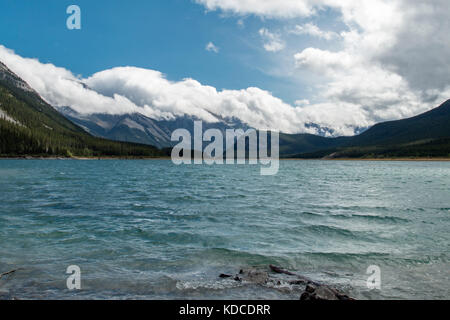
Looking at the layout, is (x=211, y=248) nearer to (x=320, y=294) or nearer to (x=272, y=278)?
(x=272, y=278)

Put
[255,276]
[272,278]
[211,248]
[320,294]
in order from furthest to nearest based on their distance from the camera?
[211,248] → [272,278] → [255,276] → [320,294]

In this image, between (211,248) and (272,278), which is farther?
(211,248)

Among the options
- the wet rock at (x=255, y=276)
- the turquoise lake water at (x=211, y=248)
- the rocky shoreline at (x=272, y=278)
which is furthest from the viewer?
the wet rock at (x=255, y=276)

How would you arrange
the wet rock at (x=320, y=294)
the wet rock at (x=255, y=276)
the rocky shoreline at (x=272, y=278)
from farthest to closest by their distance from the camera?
1. the wet rock at (x=255, y=276)
2. the rocky shoreline at (x=272, y=278)
3. the wet rock at (x=320, y=294)

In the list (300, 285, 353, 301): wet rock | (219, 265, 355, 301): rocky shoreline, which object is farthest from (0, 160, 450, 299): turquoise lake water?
(300, 285, 353, 301): wet rock

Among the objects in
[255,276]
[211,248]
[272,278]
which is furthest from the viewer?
[211,248]

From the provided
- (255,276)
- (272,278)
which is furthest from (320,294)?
(255,276)

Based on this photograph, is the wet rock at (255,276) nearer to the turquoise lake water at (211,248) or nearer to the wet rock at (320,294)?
the turquoise lake water at (211,248)

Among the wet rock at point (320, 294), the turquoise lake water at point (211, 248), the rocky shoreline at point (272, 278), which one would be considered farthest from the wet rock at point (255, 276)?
the wet rock at point (320, 294)

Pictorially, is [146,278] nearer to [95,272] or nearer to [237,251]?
[95,272]

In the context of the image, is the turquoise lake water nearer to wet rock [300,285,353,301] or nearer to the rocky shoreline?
the rocky shoreline

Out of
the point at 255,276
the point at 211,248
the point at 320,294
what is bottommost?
the point at 211,248

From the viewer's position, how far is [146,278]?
12.8 metres
